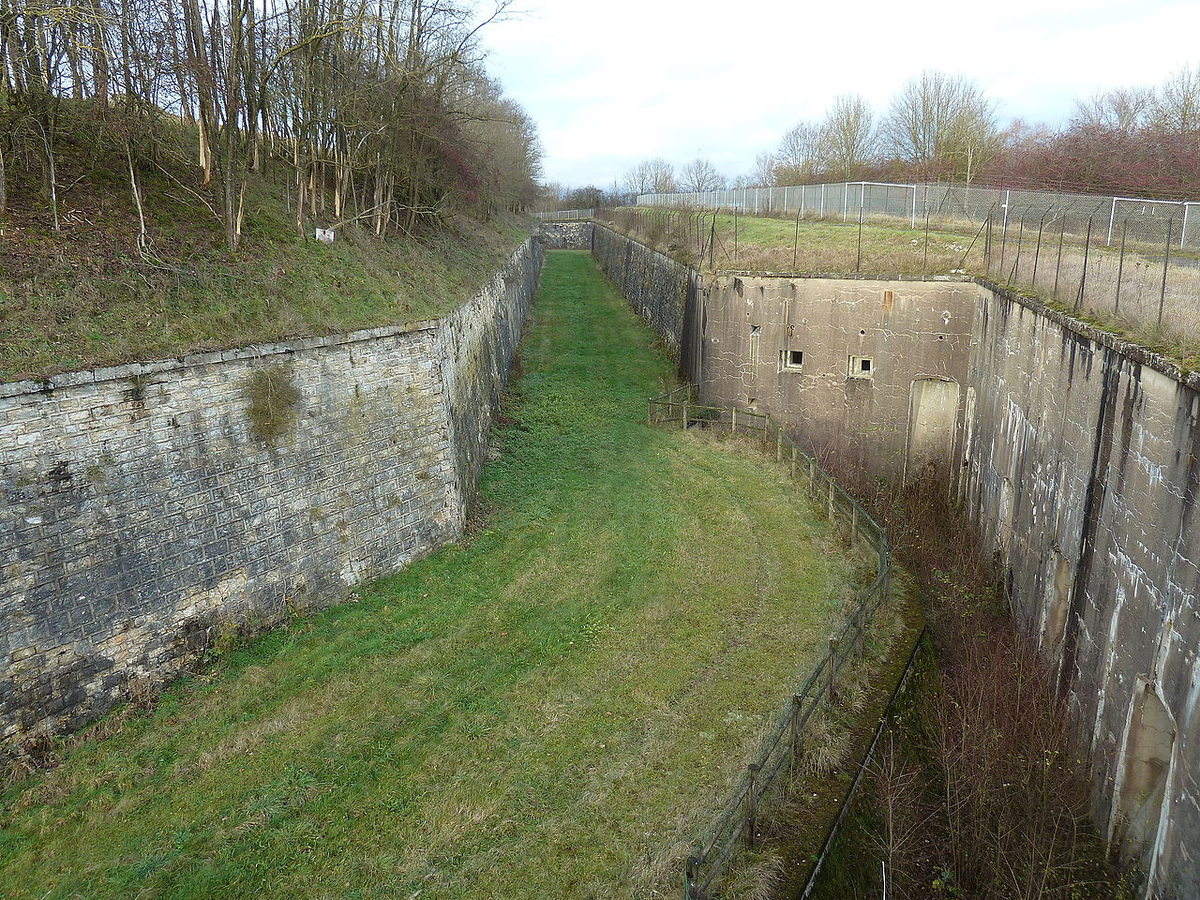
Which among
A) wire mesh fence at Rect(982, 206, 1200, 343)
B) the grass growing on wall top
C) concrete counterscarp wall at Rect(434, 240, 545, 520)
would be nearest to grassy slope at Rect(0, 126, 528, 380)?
the grass growing on wall top

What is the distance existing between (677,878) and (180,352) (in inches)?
280

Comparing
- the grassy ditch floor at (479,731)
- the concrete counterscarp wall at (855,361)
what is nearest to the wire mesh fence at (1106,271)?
the concrete counterscarp wall at (855,361)

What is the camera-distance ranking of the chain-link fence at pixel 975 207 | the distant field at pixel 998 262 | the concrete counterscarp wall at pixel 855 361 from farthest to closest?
the concrete counterscarp wall at pixel 855 361, the chain-link fence at pixel 975 207, the distant field at pixel 998 262

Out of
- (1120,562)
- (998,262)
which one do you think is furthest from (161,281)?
(998,262)

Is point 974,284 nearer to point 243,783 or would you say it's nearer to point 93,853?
point 243,783

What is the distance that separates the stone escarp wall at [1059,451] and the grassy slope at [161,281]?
745 cm

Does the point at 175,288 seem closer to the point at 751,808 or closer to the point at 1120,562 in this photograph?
the point at 751,808

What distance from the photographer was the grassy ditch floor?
6.07 m

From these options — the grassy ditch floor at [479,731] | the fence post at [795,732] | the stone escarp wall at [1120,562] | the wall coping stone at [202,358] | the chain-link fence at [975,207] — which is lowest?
the grassy ditch floor at [479,731]

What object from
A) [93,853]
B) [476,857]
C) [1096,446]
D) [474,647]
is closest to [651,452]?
[474,647]

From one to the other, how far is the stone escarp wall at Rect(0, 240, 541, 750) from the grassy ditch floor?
0.52 metres

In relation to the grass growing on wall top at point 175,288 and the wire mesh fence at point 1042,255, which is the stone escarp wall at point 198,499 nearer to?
the grass growing on wall top at point 175,288

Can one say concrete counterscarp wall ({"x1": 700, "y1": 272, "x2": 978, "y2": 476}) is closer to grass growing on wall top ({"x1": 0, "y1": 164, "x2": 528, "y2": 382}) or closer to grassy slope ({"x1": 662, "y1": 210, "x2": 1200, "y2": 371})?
grassy slope ({"x1": 662, "y1": 210, "x2": 1200, "y2": 371})

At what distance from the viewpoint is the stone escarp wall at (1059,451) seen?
586cm
